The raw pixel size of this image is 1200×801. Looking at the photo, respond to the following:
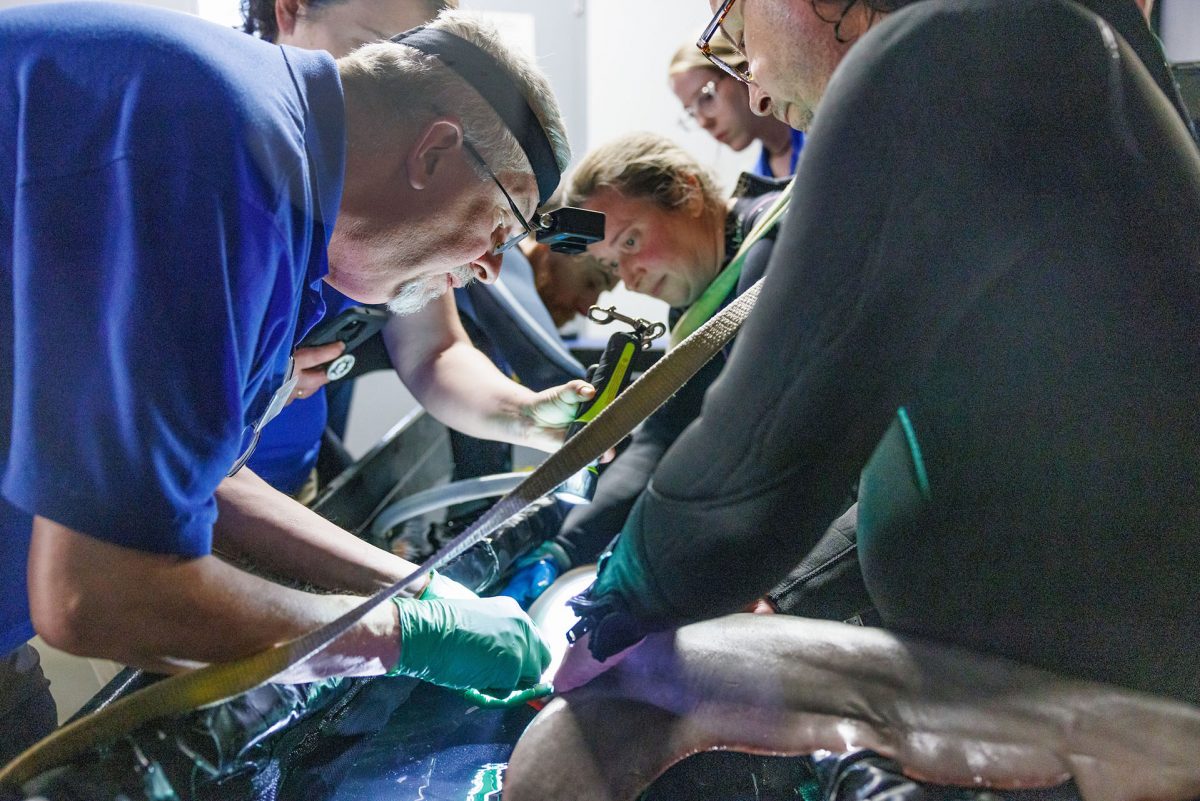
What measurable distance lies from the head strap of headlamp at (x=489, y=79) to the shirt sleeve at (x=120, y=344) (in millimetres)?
272

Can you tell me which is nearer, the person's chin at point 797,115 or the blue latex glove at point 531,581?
the person's chin at point 797,115

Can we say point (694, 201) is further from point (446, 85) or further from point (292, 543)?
point (292, 543)

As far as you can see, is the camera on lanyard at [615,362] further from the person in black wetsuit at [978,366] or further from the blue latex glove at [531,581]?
the person in black wetsuit at [978,366]

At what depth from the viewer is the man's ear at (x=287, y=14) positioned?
963mm

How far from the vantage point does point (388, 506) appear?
48.9 inches

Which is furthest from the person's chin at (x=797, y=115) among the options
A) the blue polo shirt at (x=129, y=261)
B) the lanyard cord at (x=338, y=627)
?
the blue polo shirt at (x=129, y=261)

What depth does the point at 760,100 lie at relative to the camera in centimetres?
74

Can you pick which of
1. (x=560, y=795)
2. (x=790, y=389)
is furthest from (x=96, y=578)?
(x=790, y=389)

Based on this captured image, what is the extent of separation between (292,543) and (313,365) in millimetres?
365

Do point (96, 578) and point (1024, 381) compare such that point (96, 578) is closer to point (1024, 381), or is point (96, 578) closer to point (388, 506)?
point (1024, 381)

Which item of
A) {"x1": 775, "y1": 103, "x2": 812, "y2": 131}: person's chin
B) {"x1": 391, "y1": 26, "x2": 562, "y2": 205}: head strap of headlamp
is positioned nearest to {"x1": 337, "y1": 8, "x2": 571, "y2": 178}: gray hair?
{"x1": 391, "y1": 26, "x2": 562, "y2": 205}: head strap of headlamp

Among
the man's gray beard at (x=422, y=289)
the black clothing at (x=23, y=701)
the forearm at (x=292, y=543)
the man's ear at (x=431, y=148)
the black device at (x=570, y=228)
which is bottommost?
the black clothing at (x=23, y=701)

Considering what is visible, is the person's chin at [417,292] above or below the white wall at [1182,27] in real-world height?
below

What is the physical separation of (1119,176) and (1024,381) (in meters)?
0.12
